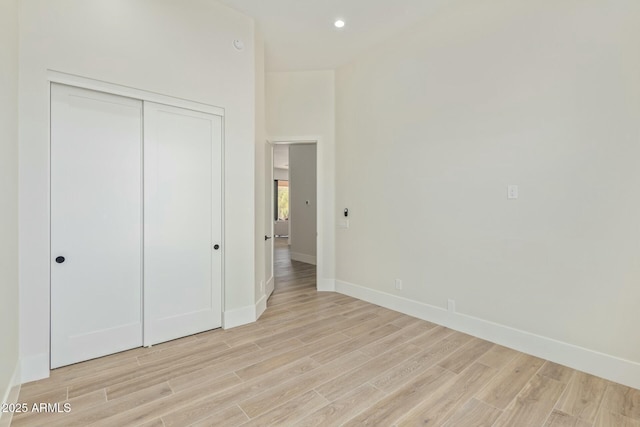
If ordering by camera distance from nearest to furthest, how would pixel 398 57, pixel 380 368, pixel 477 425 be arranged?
1. pixel 477 425
2. pixel 380 368
3. pixel 398 57

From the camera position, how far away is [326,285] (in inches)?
187

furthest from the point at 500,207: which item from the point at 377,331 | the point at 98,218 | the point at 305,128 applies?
the point at 98,218

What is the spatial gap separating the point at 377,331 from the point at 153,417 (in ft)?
7.02

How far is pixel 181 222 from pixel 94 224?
2.28 ft

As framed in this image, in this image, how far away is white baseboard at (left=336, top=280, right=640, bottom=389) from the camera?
89.1 inches

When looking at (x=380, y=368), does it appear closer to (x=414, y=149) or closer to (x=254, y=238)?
(x=254, y=238)

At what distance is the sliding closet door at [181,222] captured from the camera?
281cm

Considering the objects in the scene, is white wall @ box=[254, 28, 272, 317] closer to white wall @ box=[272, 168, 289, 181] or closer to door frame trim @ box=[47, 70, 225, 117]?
door frame trim @ box=[47, 70, 225, 117]

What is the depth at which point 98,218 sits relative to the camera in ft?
8.38

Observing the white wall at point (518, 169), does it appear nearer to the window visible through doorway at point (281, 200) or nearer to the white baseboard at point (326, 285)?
the white baseboard at point (326, 285)

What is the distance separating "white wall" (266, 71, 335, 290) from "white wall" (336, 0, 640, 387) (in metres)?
0.74

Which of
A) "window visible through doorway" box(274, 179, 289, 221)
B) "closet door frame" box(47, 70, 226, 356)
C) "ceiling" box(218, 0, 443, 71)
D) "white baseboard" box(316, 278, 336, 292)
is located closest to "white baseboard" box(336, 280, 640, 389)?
"white baseboard" box(316, 278, 336, 292)

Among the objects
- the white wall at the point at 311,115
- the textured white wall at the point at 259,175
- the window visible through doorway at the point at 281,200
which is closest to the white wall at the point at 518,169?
the white wall at the point at 311,115

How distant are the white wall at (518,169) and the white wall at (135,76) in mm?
1808
